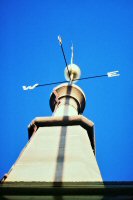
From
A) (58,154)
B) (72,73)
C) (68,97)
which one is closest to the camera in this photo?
(58,154)

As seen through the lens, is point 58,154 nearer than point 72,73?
Yes

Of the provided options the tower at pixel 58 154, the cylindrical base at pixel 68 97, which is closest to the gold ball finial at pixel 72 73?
the cylindrical base at pixel 68 97

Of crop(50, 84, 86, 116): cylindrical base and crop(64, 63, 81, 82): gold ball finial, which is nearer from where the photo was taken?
crop(50, 84, 86, 116): cylindrical base

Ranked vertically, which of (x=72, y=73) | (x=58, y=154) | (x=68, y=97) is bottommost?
(x=58, y=154)

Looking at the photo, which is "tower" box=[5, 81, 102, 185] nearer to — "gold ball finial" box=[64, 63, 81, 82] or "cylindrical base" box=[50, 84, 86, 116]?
"cylindrical base" box=[50, 84, 86, 116]

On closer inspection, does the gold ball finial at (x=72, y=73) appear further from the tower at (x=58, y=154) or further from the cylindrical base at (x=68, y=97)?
the tower at (x=58, y=154)

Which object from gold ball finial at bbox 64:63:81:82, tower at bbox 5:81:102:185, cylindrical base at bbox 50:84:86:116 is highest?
gold ball finial at bbox 64:63:81:82

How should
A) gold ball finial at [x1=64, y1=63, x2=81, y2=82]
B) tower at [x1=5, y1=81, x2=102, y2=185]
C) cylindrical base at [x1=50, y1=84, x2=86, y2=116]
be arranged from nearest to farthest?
tower at [x1=5, y1=81, x2=102, y2=185], cylindrical base at [x1=50, y1=84, x2=86, y2=116], gold ball finial at [x1=64, y1=63, x2=81, y2=82]

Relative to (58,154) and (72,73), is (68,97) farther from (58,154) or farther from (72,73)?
(58,154)

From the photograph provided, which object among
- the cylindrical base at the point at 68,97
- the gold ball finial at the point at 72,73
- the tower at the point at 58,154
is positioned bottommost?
the tower at the point at 58,154

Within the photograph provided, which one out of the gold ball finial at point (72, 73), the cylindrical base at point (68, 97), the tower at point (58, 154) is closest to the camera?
the tower at point (58, 154)

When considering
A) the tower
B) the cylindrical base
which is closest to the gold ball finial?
the cylindrical base

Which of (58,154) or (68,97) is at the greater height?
(68,97)

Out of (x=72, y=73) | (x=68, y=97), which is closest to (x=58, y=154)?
(x=68, y=97)
